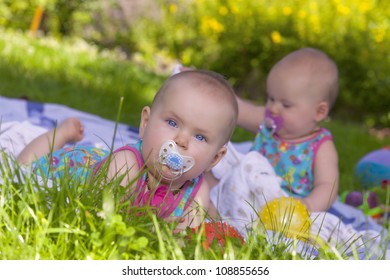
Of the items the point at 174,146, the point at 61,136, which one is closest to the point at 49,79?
the point at 61,136

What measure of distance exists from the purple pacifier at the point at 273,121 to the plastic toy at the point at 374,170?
3.88ft

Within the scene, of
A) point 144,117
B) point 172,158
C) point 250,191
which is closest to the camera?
point 172,158

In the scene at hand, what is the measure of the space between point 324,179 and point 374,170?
1.16m

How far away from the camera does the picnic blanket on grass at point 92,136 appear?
3.49 m

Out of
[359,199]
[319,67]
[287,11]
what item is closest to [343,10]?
[287,11]

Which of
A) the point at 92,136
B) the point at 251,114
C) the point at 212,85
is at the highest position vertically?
the point at 212,85

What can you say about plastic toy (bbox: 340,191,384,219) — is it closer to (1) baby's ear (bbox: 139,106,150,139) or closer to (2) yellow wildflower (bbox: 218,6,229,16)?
(1) baby's ear (bbox: 139,106,150,139)

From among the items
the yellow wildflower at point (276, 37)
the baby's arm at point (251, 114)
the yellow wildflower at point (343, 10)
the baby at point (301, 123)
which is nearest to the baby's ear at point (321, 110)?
the baby at point (301, 123)

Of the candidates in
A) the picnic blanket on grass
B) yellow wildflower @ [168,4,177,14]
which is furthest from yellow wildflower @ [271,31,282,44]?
the picnic blanket on grass

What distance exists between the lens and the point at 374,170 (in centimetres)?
480

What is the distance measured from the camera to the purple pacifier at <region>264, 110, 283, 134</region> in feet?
12.6

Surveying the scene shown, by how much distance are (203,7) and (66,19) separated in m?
1.90

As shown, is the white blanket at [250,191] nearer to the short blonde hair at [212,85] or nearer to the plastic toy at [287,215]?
the plastic toy at [287,215]

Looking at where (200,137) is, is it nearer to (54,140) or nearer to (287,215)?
(287,215)
